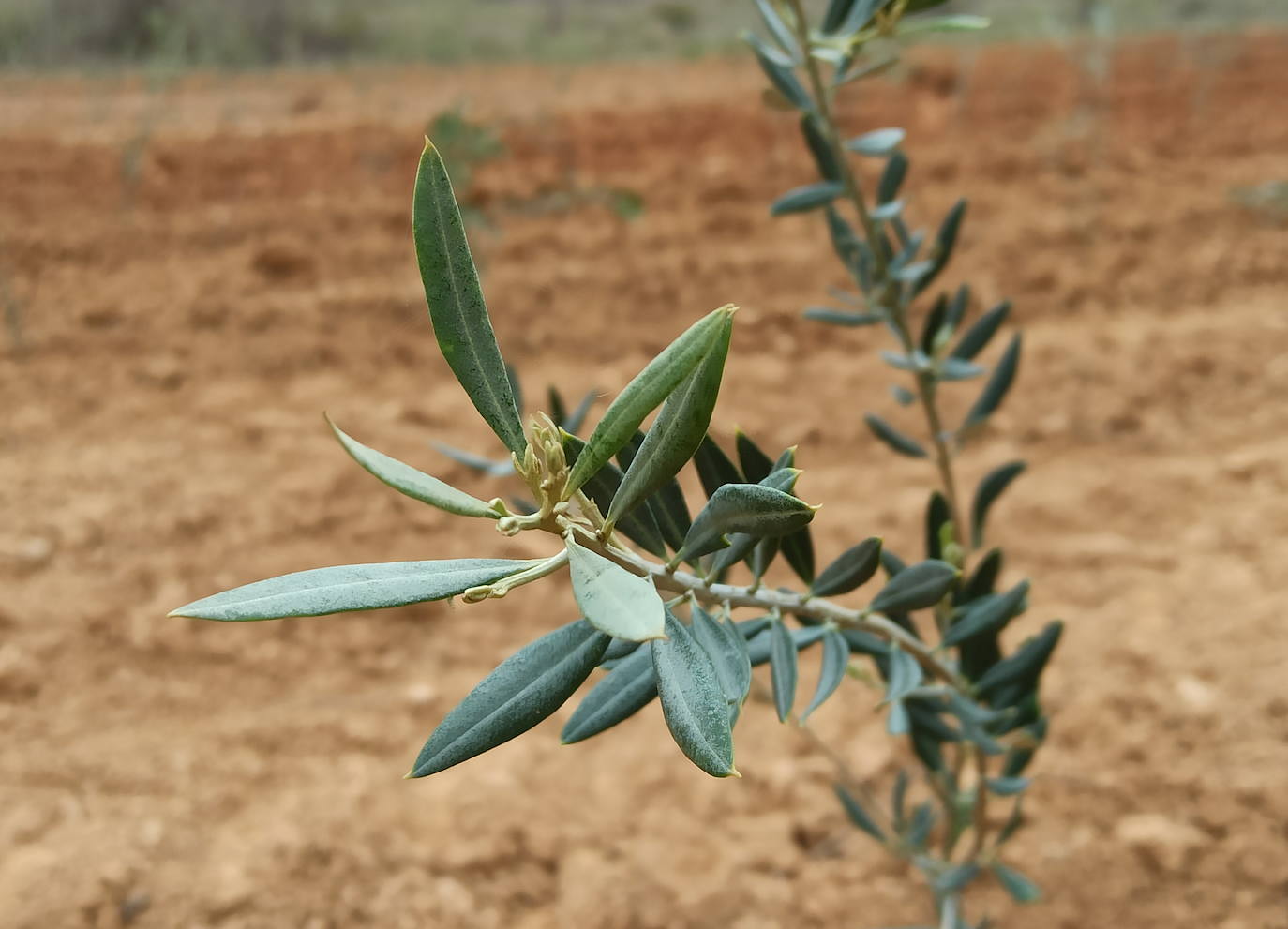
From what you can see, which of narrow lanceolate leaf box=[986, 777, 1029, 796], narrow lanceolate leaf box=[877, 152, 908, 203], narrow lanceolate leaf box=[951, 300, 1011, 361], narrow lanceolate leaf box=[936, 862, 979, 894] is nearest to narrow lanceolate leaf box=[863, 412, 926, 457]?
narrow lanceolate leaf box=[951, 300, 1011, 361]

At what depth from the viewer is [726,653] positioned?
0.54 m

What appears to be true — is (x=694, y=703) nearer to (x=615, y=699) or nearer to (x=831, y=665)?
(x=615, y=699)

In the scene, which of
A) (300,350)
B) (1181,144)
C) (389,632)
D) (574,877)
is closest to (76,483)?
(300,350)

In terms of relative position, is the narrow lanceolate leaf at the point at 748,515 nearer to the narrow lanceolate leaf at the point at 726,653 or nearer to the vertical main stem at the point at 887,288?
the narrow lanceolate leaf at the point at 726,653

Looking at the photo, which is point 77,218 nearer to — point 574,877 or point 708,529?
point 574,877

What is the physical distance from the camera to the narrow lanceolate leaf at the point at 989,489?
104 cm

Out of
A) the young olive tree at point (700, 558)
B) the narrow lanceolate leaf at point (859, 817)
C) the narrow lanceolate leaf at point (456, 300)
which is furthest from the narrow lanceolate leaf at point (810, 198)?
the narrow lanceolate leaf at point (859, 817)

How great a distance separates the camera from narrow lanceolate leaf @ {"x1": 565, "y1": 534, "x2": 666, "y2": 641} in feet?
1.25

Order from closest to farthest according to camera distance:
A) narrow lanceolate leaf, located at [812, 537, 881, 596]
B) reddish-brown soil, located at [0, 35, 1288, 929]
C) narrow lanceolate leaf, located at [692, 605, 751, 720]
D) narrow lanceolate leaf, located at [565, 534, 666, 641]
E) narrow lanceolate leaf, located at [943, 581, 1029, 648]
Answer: narrow lanceolate leaf, located at [565, 534, 666, 641], narrow lanceolate leaf, located at [692, 605, 751, 720], narrow lanceolate leaf, located at [812, 537, 881, 596], narrow lanceolate leaf, located at [943, 581, 1029, 648], reddish-brown soil, located at [0, 35, 1288, 929]

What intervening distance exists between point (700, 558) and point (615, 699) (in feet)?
0.35

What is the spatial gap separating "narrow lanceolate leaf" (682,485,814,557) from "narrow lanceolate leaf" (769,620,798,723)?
178mm

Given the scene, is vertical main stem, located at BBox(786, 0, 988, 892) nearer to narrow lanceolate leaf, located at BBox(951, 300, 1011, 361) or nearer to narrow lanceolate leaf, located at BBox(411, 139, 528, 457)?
narrow lanceolate leaf, located at BBox(951, 300, 1011, 361)

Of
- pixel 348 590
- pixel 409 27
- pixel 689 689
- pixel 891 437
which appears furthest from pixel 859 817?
pixel 409 27

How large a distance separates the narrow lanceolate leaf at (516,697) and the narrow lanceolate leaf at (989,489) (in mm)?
650
